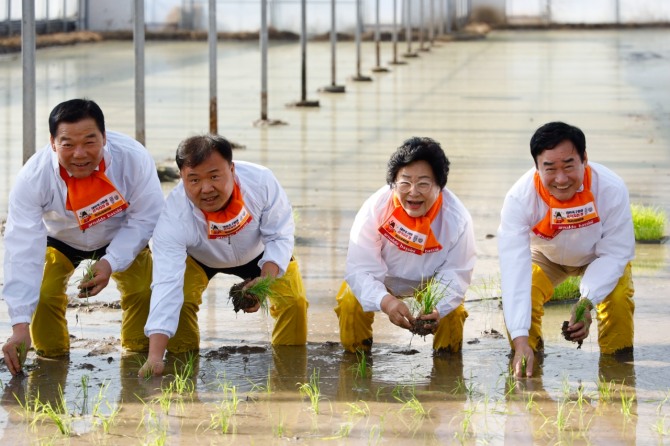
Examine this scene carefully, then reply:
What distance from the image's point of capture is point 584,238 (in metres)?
5.15

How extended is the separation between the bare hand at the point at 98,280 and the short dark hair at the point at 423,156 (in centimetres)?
127

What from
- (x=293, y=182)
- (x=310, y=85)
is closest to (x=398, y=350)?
(x=293, y=182)

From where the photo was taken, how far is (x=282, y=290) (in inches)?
208

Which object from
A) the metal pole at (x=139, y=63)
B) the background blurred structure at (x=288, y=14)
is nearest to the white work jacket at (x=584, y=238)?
the metal pole at (x=139, y=63)

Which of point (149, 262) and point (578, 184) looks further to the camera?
point (149, 262)

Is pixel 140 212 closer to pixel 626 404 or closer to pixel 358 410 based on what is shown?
pixel 358 410

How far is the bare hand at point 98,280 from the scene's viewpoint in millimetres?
4988

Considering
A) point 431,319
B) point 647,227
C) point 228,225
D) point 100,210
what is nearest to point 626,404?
point 431,319

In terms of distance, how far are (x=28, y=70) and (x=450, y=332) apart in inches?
159

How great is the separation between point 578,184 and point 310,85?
607 inches

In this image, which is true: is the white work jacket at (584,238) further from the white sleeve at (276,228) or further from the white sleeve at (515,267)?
the white sleeve at (276,228)

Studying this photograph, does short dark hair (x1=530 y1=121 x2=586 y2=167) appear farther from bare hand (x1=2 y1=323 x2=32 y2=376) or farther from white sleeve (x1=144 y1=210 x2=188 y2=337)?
bare hand (x1=2 y1=323 x2=32 y2=376)

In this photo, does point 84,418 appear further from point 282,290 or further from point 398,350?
point 398,350

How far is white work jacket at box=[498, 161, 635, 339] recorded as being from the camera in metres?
4.99
